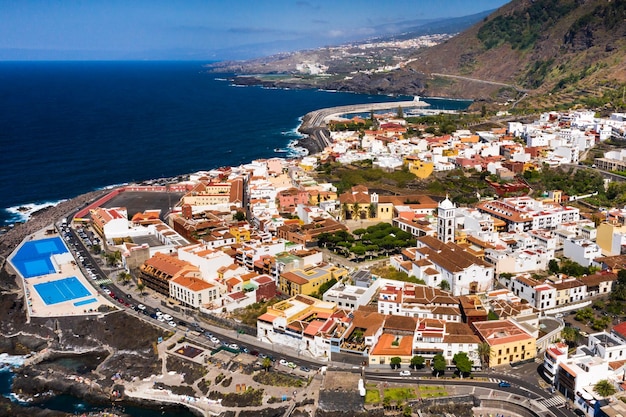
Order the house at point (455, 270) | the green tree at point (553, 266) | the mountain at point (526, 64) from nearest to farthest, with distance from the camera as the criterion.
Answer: the house at point (455, 270) < the green tree at point (553, 266) < the mountain at point (526, 64)

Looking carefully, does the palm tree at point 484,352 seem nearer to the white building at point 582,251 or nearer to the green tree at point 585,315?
the green tree at point 585,315

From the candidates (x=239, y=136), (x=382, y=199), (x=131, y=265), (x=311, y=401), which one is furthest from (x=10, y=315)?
(x=239, y=136)

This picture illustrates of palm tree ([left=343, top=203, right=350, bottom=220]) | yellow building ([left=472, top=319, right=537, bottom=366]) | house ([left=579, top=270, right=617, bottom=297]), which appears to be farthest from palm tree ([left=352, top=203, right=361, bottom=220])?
yellow building ([left=472, top=319, right=537, bottom=366])

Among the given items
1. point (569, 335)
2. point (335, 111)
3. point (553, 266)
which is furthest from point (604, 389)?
point (335, 111)

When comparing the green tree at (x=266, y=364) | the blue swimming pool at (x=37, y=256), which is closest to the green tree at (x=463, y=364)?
the green tree at (x=266, y=364)

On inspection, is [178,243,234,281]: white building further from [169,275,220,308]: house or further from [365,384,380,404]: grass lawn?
[365,384,380,404]: grass lawn

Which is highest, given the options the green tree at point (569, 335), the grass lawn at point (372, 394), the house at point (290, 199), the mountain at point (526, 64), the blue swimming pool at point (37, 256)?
the mountain at point (526, 64)

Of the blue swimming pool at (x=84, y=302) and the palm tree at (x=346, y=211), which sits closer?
the blue swimming pool at (x=84, y=302)
